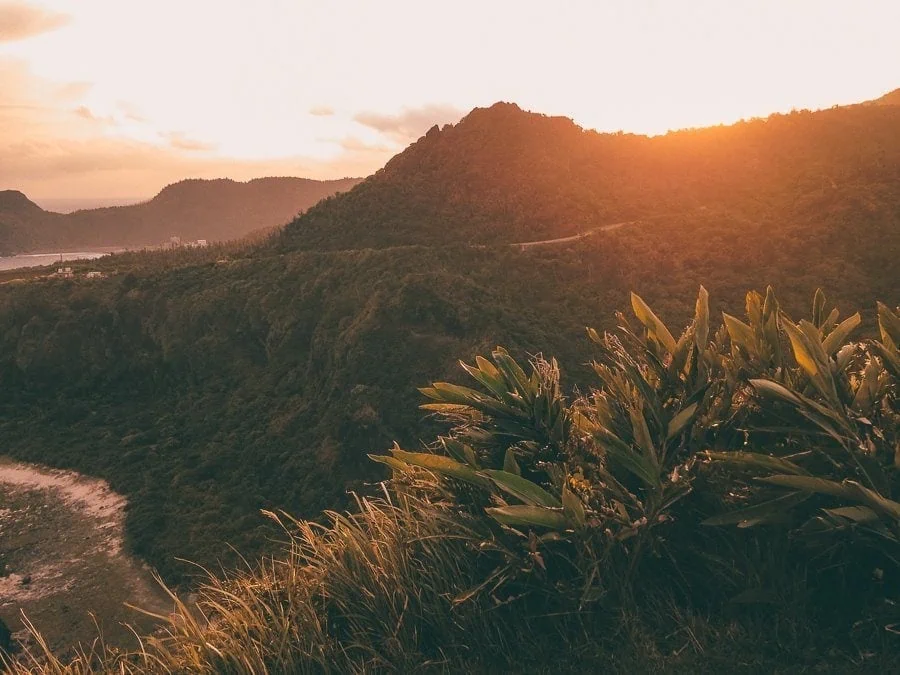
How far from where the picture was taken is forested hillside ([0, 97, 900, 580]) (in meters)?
26.5

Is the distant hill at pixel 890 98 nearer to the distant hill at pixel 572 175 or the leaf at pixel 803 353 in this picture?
the distant hill at pixel 572 175

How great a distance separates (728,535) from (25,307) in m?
49.9

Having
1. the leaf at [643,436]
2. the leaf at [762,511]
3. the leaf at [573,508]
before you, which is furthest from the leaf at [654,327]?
the leaf at [573,508]

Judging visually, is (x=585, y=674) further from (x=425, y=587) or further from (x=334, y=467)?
(x=334, y=467)

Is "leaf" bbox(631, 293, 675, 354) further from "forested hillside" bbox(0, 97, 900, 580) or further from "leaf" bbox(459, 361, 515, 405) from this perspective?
"forested hillside" bbox(0, 97, 900, 580)

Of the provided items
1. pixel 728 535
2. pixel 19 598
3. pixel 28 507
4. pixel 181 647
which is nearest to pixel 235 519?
pixel 19 598

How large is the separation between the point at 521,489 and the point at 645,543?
2.92ft

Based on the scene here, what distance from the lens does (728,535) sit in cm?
384

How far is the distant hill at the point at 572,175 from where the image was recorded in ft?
132

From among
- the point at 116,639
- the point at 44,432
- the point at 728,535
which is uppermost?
the point at 728,535

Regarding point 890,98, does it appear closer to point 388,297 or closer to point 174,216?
point 388,297

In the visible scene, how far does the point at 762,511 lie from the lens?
345cm

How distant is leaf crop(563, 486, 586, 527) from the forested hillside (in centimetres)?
2093

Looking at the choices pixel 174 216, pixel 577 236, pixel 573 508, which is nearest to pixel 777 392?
pixel 573 508
